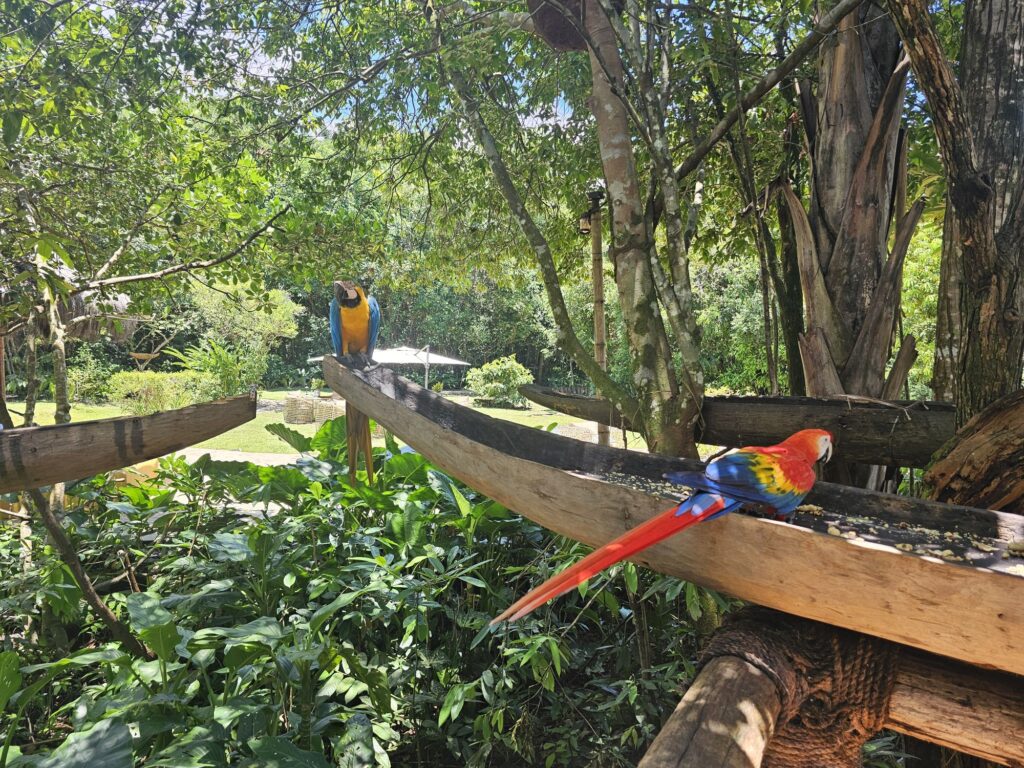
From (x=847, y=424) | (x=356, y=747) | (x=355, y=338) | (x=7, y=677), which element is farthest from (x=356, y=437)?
(x=847, y=424)

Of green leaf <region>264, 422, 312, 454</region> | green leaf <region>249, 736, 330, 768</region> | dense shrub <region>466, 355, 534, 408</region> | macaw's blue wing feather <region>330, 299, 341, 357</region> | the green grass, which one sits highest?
macaw's blue wing feather <region>330, 299, 341, 357</region>

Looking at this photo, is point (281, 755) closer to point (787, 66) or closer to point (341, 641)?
point (341, 641)

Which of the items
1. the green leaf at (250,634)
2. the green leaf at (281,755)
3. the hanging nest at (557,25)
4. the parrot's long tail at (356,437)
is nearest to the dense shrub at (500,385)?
the parrot's long tail at (356,437)

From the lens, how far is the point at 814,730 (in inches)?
37.8

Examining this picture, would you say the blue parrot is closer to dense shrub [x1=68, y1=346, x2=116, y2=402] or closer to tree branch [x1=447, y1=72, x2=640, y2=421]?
tree branch [x1=447, y1=72, x2=640, y2=421]

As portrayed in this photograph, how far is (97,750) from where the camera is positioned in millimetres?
1062

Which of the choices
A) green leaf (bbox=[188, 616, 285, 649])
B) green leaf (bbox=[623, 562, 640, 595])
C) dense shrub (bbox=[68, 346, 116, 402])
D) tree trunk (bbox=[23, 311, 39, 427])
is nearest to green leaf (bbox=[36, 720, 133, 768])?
green leaf (bbox=[188, 616, 285, 649])

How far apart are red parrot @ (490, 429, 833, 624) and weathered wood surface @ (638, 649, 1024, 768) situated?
0.69 ft

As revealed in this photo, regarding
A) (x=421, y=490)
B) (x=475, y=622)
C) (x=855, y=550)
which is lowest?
(x=475, y=622)

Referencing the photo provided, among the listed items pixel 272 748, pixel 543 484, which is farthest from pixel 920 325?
pixel 272 748

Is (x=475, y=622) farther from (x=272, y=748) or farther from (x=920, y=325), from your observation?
(x=920, y=325)

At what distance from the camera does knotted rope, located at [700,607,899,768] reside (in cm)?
93

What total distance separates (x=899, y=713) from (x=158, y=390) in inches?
391

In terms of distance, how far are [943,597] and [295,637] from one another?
1.54 m
